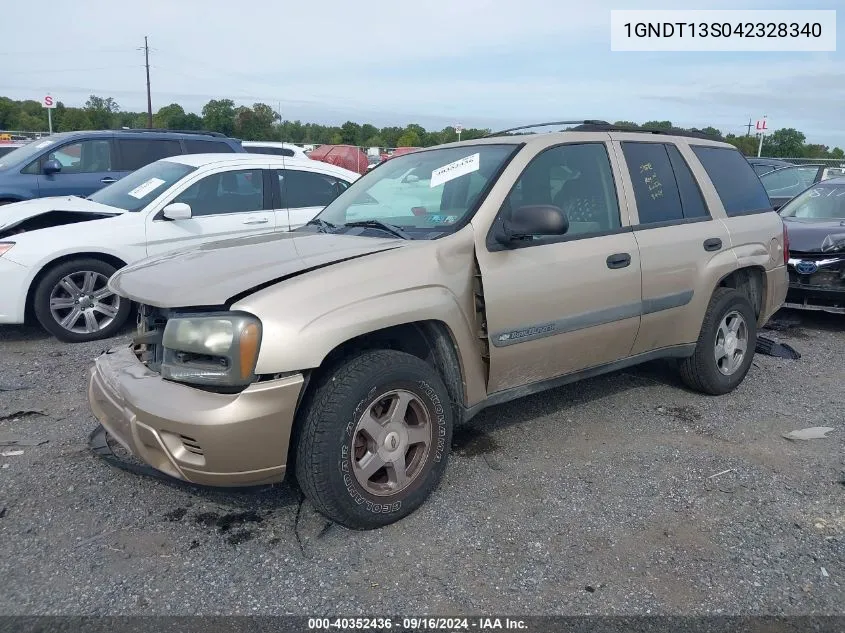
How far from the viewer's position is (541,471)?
12.2ft

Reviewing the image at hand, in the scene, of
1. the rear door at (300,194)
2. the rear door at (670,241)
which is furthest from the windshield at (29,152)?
the rear door at (670,241)

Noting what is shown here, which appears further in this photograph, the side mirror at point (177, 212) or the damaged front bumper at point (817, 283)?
the damaged front bumper at point (817, 283)

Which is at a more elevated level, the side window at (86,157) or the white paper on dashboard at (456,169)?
the side window at (86,157)

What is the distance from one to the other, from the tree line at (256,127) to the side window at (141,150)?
3288cm

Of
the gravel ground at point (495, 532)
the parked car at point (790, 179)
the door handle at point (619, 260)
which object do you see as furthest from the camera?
the parked car at point (790, 179)

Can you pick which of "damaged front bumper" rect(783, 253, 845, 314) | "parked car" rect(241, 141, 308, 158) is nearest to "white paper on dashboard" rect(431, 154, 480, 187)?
"damaged front bumper" rect(783, 253, 845, 314)

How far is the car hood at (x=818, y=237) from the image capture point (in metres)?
6.86

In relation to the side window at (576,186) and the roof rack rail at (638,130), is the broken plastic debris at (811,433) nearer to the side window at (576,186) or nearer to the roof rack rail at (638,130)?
the side window at (576,186)

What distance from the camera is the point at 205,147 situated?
32.3ft

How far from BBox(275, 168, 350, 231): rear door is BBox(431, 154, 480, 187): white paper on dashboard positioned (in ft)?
10.7

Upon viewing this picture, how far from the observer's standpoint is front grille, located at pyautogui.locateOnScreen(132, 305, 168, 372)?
10.2ft

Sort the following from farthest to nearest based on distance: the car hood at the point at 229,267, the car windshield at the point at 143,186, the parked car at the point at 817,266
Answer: the parked car at the point at 817,266 < the car windshield at the point at 143,186 < the car hood at the point at 229,267

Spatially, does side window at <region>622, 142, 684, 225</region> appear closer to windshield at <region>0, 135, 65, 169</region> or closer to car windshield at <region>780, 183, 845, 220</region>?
car windshield at <region>780, 183, 845, 220</region>

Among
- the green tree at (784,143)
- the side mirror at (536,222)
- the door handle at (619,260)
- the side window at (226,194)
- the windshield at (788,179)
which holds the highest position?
the green tree at (784,143)
